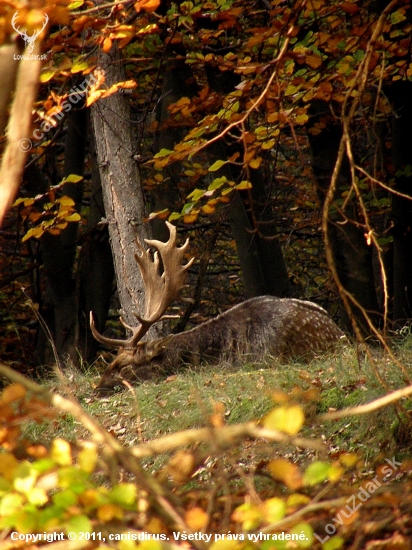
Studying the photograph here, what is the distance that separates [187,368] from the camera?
8898 millimetres

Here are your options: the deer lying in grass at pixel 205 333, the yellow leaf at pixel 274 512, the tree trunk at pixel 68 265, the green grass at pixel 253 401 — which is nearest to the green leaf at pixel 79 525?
the yellow leaf at pixel 274 512

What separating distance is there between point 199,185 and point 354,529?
11.6 metres

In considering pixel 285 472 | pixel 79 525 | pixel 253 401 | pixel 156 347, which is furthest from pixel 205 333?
pixel 79 525

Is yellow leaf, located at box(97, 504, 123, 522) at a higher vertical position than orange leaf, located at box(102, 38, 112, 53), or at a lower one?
lower

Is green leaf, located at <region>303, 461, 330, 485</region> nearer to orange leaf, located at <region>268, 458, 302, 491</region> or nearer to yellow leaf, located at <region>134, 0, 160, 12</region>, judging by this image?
orange leaf, located at <region>268, 458, 302, 491</region>

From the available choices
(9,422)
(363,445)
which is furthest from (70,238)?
(9,422)

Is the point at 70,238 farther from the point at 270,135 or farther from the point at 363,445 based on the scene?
the point at 363,445

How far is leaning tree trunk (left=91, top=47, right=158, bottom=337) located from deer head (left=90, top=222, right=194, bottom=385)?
0.23m

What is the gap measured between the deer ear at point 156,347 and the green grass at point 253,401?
0.53 metres

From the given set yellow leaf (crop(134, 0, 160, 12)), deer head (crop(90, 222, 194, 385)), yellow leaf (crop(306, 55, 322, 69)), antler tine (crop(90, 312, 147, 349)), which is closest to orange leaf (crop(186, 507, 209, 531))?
yellow leaf (crop(134, 0, 160, 12))

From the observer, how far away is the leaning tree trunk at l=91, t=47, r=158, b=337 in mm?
8711

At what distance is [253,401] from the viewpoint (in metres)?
6.29

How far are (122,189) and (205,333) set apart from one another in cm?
223

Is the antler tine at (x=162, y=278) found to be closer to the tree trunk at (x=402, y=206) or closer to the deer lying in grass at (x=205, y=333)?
the deer lying in grass at (x=205, y=333)
